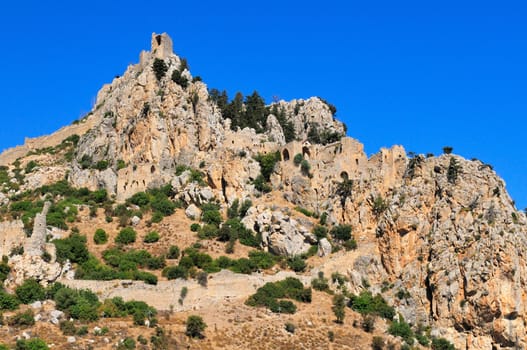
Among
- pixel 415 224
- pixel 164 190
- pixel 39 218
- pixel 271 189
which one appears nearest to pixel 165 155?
pixel 164 190

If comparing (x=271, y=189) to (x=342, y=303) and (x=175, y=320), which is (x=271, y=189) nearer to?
(x=342, y=303)

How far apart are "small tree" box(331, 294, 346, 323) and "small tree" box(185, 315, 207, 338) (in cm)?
956

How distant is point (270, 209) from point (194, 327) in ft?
55.5

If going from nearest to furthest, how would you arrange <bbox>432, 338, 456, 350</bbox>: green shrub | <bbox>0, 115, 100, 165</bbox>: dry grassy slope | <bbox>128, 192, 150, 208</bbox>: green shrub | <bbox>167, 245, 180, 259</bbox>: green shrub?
<bbox>432, 338, 456, 350</bbox>: green shrub
<bbox>167, 245, 180, 259</bbox>: green shrub
<bbox>128, 192, 150, 208</bbox>: green shrub
<bbox>0, 115, 100, 165</bbox>: dry grassy slope

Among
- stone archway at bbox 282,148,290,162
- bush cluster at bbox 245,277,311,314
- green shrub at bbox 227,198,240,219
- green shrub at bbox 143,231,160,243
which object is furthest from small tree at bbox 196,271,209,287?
stone archway at bbox 282,148,290,162

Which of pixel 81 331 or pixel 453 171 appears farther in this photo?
pixel 453 171

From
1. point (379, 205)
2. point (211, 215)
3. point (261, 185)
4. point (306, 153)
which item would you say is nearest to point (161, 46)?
point (306, 153)

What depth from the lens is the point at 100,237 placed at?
201 ft

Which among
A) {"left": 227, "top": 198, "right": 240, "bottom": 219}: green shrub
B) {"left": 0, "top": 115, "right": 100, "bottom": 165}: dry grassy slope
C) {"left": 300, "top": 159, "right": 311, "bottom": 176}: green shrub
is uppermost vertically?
{"left": 0, "top": 115, "right": 100, "bottom": 165}: dry grassy slope

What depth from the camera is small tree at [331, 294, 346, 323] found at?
177ft

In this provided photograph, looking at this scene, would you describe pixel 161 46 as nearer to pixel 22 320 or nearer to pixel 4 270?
pixel 4 270

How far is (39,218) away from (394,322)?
2510 centimetres

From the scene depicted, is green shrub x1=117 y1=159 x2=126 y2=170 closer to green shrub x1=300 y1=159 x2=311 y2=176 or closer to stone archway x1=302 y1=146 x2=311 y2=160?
green shrub x1=300 y1=159 x2=311 y2=176

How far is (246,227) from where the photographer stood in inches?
2488
